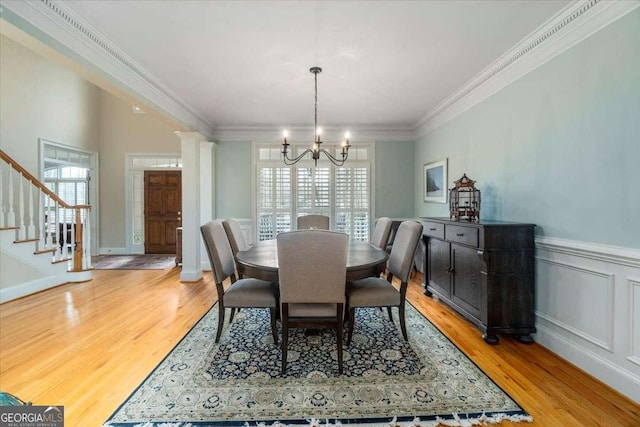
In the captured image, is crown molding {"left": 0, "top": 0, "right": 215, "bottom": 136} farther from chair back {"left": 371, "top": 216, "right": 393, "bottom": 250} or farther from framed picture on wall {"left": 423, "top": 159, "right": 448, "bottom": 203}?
framed picture on wall {"left": 423, "top": 159, "right": 448, "bottom": 203}

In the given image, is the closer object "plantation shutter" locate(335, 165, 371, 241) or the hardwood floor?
the hardwood floor

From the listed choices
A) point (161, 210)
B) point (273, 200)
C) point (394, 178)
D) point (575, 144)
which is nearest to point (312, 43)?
point (575, 144)

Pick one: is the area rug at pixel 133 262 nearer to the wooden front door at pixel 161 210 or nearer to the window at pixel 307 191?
the wooden front door at pixel 161 210

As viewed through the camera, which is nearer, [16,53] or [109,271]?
[16,53]

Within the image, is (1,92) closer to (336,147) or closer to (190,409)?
(336,147)

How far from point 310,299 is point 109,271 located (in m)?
4.85

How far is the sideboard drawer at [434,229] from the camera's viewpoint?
3.33m

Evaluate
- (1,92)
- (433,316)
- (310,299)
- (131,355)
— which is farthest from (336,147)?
(1,92)

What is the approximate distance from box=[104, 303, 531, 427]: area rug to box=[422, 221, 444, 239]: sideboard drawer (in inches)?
45.0

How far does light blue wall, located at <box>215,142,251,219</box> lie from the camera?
17.9 ft

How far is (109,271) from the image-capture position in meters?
5.29

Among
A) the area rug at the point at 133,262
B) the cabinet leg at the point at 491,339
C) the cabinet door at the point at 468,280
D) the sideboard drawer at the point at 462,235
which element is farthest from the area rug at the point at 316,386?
the area rug at the point at 133,262

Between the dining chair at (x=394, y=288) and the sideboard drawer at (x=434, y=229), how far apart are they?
2.29 ft

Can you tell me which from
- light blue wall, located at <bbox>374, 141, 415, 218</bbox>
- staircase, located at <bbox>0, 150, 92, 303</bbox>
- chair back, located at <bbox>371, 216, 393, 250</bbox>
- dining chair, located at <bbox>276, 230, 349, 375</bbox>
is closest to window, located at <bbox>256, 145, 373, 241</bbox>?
light blue wall, located at <bbox>374, 141, 415, 218</bbox>
